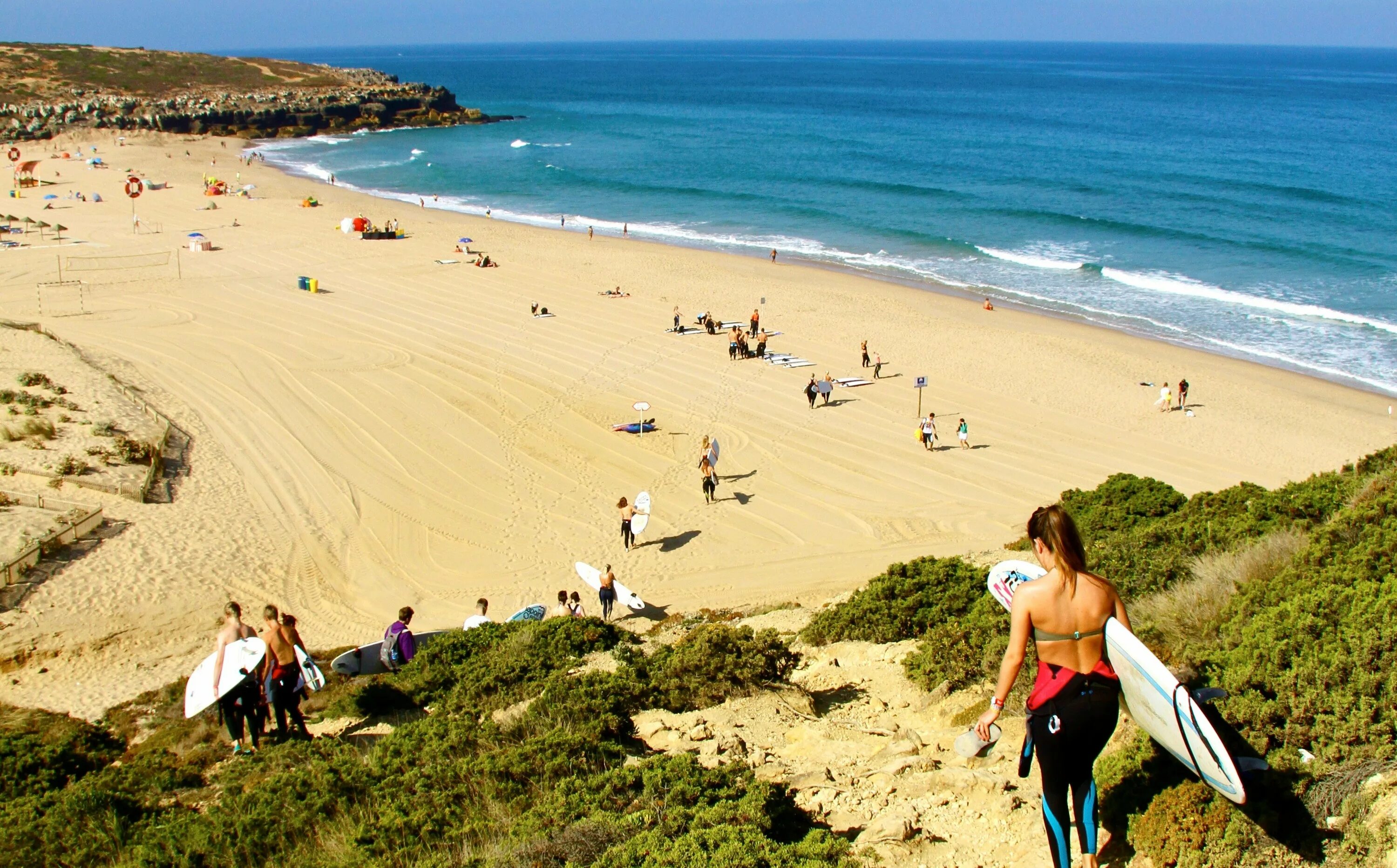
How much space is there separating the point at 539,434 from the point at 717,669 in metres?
12.2

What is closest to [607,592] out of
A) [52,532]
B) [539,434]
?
[539,434]

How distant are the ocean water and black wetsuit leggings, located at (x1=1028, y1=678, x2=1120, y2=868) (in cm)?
2250

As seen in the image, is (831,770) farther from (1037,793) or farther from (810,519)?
(810,519)

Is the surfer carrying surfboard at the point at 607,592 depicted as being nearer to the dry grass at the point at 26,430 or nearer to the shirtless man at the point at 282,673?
the shirtless man at the point at 282,673

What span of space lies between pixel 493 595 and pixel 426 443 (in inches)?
227

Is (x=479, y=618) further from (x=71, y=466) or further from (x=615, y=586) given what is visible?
(x=71, y=466)

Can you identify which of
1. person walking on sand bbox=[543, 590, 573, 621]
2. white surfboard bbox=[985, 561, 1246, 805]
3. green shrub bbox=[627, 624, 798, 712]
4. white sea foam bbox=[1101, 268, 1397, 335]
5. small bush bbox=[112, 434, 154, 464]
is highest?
white surfboard bbox=[985, 561, 1246, 805]

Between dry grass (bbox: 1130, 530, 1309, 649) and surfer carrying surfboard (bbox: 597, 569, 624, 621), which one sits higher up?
dry grass (bbox: 1130, 530, 1309, 649)

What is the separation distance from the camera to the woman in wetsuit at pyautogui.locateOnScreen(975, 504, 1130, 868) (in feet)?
11.9

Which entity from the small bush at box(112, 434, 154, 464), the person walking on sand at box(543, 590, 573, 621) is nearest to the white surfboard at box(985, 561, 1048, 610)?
the person walking on sand at box(543, 590, 573, 621)

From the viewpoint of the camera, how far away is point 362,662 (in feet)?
29.9

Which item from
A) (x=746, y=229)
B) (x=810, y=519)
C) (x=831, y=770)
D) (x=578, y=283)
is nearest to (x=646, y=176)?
(x=746, y=229)

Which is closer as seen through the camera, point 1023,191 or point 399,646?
point 399,646

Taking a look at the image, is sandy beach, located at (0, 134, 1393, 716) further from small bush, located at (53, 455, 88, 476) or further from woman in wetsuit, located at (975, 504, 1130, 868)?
woman in wetsuit, located at (975, 504, 1130, 868)
